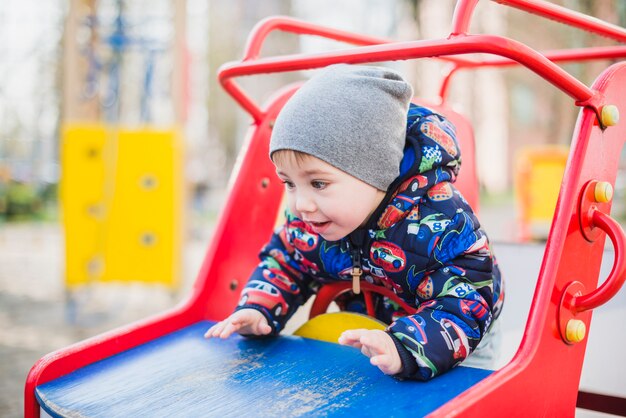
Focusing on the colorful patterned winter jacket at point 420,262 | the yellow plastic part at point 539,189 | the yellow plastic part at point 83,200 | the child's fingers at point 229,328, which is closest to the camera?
the colorful patterned winter jacket at point 420,262

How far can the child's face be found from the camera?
3.65 ft

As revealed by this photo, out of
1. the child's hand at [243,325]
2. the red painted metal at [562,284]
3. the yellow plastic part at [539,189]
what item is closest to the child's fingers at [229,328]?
the child's hand at [243,325]

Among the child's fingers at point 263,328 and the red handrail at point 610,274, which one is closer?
the red handrail at point 610,274

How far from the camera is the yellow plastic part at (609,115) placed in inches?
44.9

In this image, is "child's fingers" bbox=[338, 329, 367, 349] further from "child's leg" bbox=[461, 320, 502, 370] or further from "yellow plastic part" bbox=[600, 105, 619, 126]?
"yellow plastic part" bbox=[600, 105, 619, 126]

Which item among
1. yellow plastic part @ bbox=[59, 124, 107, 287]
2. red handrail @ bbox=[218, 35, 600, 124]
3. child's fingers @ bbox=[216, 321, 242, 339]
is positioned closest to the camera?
red handrail @ bbox=[218, 35, 600, 124]

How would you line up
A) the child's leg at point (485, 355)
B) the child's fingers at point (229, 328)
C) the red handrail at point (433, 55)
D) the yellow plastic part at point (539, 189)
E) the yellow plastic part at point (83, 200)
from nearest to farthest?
the red handrail at point (433, 55)
the child's fingers at point (229, 328)
the child's leg at point (485, 355)
the yellow plastic part at point (83, 200)
the yellow plastic part at point (539, 189)

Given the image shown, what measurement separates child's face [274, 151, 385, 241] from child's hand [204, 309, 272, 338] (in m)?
0.25

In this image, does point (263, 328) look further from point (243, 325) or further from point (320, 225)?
point (320, 225)

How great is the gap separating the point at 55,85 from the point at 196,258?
7.75 metres

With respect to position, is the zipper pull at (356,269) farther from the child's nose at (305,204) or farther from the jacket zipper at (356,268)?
the child's nose at (305,204)

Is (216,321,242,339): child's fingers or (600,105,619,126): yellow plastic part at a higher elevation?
(600,105,619,126): yellow plastic part

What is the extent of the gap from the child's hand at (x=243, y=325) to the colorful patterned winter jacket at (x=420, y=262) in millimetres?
22

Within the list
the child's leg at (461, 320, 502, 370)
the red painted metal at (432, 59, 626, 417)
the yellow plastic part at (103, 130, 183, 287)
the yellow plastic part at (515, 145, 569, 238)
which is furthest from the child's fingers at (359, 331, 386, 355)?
the yellow plastic part at (515, 145, 569, 238)
